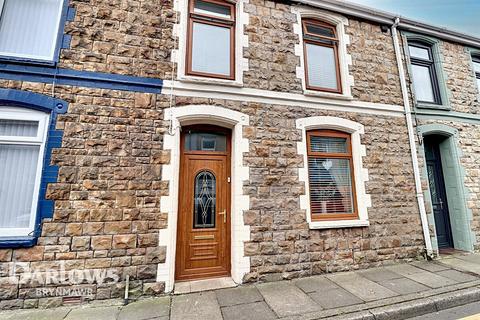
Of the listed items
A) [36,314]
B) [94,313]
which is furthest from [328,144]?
[36,314]

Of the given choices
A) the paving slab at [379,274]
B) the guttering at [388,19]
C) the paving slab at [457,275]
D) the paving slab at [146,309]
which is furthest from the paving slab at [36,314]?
the guttering at [388,19]

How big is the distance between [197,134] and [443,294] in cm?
498

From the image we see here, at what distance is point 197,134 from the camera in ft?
15.6

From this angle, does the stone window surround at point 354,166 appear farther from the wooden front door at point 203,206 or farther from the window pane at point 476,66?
the window pane at point 476,66

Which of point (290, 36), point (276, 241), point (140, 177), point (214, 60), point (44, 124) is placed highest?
point (290, 36)

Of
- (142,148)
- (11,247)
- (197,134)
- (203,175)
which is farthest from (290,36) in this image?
(11,247)

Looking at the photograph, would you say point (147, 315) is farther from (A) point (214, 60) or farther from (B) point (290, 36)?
(B) point (290, 36)

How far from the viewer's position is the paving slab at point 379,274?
169 inches

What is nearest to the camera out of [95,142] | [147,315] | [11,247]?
[147,315]

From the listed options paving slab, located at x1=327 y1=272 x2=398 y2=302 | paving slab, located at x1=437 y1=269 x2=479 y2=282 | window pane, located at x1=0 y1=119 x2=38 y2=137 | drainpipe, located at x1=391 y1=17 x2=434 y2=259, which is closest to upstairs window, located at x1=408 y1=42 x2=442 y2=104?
drainpipe, located at x1=391 y1=17 x2=434 y2=259

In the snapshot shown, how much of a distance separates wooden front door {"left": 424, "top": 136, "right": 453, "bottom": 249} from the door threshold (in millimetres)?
5753

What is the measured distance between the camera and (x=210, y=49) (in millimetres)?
4941

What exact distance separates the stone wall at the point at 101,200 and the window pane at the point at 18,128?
44 cm

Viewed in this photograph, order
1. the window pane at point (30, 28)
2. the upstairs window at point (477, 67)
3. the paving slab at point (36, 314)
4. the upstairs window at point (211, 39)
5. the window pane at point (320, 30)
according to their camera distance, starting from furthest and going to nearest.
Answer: the upstairs window at point (477, 67) < the window pane at point (320, 30) < the upstairs window at point (211, 39) < the window pane at point (30, 28) < the paving slab at point (36, 314)
